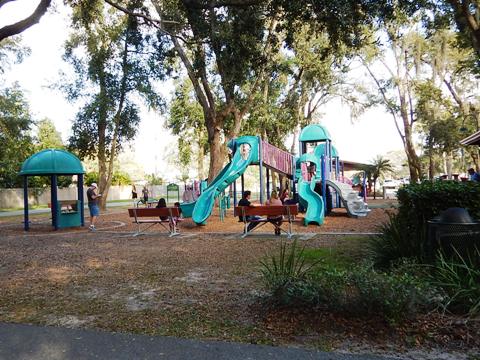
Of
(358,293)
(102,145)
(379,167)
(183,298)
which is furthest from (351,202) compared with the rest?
(379,167)

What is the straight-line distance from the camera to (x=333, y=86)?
3497cm

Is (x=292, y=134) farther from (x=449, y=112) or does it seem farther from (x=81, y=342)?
(x=81, y=342)

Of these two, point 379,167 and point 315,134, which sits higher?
point 315,134

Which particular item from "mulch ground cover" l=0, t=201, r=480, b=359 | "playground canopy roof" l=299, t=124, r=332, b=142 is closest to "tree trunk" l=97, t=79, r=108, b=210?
"playground canopy roof" l=299, t=124, r=332, b=142

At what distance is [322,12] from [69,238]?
954 cm

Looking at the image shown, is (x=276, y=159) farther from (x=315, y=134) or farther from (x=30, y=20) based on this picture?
(x=30, y=20)

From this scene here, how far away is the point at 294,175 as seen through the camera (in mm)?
17531

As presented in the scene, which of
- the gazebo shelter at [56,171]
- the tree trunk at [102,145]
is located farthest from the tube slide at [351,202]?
the tree trunk at [102,145]

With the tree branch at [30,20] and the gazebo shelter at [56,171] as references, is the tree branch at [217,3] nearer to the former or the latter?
the tree branch at [30,20]

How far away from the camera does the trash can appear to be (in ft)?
16.8

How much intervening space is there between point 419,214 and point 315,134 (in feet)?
45.3

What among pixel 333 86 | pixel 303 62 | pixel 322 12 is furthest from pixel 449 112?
pixel 322 12

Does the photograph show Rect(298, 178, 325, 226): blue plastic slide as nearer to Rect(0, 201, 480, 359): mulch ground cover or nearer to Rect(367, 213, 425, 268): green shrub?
Rect(0, 201, 480, 359): mulch ground cover

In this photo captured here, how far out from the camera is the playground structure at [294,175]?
1452 centimetres
